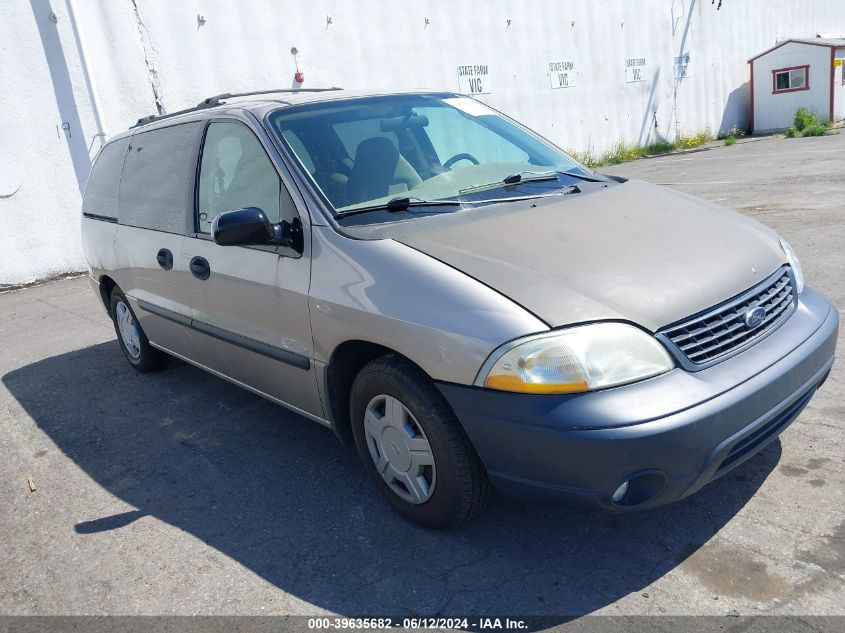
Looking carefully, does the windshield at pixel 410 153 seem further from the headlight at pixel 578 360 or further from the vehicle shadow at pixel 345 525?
the vehicle shadow at pixel 345 525

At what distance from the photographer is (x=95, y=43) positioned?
33.6 ft

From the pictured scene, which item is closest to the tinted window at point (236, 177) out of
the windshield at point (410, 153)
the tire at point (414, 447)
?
the windshield at point (410, 153)

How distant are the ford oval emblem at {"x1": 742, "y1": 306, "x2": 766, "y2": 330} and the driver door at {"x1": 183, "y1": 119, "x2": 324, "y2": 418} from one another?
1729 millimetres

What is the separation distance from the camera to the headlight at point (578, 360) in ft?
7.78

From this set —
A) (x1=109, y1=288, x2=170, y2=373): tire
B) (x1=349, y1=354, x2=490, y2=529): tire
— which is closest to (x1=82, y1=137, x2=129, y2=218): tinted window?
(x1=109, y1=288, x2=170, y2=373): tire

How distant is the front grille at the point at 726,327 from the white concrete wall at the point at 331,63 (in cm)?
883

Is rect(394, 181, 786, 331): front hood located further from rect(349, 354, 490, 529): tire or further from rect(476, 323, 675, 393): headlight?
rect(349, 354, 490, 529): tire

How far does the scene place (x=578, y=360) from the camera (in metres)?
2.38

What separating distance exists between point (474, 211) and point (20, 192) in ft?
29.2

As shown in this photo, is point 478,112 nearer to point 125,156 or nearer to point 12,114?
point 125,156

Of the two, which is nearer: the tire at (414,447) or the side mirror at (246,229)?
the tire at (414,447)

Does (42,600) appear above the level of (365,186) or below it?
below

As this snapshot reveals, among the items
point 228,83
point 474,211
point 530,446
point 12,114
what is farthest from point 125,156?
point 228,83

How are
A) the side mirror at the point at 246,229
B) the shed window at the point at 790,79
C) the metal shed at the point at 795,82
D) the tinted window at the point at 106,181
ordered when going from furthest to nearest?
the shed window at the point at 790,79
the metal shed at the point at 795,82
the tinted window at the point at 106,181
the side mirror at the point at 246,229
